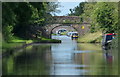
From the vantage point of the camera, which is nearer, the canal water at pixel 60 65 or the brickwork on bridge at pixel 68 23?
the canal water at pixel 60 65

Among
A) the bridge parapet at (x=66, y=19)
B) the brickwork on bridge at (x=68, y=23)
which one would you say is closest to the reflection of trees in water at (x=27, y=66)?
the brickwork on bridge at (x=68, y=23)

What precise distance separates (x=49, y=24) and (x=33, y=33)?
13087mm

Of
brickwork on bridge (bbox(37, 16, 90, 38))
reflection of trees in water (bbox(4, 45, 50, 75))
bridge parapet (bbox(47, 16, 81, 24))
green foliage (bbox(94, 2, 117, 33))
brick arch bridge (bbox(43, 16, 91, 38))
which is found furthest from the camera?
bridge parapet (bbox(47, 16, 81, 24))

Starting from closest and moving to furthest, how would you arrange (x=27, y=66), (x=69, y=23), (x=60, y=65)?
(x=27, y=66) < (x=60, y=65) < (x=69, y=23)

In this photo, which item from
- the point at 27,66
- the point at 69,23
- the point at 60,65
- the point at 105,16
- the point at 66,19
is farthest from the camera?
the point at 69,23

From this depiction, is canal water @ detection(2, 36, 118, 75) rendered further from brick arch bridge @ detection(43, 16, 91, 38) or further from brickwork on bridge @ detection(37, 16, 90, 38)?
brick arch bridge @ detection(43, 16, 91, 38)

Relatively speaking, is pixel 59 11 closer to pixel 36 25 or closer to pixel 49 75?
pixel 36 25

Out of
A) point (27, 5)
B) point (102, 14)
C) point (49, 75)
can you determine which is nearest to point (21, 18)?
point (27, 5)

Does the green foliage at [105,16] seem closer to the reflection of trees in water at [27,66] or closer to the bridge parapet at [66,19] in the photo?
the bridge parapet at [66,19]

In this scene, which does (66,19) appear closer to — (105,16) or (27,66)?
(105,16)

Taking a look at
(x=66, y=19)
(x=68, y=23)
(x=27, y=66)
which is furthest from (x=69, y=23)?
(x=27, y=66)

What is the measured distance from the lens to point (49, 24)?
96.6 m

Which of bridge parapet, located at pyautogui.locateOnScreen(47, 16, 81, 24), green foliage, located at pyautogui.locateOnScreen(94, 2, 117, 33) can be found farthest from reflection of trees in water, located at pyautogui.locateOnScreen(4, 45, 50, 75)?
bridge parapet, located at pyautogui.locateOnScreen(47, 16, 81, 24)

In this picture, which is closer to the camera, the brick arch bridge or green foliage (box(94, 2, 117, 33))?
green foliage (box(94, 2, 117, 33))
